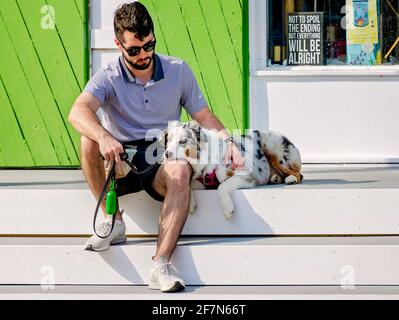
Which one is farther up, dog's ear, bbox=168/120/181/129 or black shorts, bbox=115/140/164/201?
dog's ear, bbox=168/120/181/129

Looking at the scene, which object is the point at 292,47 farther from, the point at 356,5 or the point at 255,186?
the point at 255,186

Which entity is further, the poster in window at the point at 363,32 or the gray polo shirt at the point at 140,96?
the poster in window at the point at 363,32

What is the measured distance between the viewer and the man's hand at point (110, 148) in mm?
4477

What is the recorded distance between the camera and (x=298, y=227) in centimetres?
500

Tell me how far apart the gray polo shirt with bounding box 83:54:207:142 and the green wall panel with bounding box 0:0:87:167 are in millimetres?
1837

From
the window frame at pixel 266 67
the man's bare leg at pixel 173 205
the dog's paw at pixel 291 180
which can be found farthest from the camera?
the window frame at pixel 266 67

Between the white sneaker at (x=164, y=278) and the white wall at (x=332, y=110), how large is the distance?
8.64 feet

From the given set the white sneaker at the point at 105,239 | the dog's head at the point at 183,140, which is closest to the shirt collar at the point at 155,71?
the dog's head at the point at 183,140

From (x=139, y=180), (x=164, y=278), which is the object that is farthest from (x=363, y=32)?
(x=164, y=278)

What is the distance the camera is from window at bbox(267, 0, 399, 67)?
23.2ft

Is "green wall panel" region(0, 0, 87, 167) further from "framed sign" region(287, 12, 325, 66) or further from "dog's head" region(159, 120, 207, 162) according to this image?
"dog's head" region(159, 120, 207, 162)

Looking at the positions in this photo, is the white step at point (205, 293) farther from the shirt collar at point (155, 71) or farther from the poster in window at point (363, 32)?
the poster in window at point (363, 32)

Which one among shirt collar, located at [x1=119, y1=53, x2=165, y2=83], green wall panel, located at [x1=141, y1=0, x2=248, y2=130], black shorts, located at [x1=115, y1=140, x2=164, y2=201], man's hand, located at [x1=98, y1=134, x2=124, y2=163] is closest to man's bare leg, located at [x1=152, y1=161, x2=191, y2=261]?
black shorts, located at [x1=115, y1=140, x2=164, y2=201]
